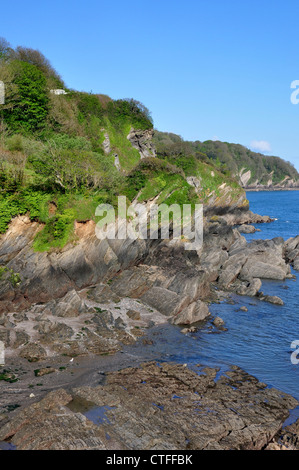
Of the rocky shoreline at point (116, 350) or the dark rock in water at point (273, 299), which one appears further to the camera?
the dark rock in water at point (273, 299)

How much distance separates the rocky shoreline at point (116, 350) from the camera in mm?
16312

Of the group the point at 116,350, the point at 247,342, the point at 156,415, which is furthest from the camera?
the point at 247,342

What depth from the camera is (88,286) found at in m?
34.8

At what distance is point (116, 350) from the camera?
24672 millimetres

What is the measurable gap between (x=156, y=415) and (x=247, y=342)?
41.1ft

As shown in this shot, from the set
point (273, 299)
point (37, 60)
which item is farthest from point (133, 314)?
point (37, 60)

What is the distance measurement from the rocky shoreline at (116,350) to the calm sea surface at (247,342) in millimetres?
1323

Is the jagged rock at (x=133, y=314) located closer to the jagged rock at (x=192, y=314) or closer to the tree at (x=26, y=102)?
the jagged rock at (x=192, y=314)

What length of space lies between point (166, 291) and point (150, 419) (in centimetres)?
1703

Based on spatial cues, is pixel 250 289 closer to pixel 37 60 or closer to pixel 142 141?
pixel 142 141

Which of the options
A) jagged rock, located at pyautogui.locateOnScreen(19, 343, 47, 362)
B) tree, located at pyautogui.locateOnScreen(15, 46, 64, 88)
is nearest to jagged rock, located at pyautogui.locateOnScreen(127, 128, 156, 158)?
Result: tree, located at pyautogui.locateOnScreen(15, 46, 64, 88)

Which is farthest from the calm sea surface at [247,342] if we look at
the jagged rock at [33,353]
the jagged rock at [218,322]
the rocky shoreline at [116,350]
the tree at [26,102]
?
the tree at [26,102]

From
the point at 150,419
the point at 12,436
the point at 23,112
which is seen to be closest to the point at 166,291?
the point at 150,419

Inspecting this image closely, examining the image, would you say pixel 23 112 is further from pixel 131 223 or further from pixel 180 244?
pixel 180 244
